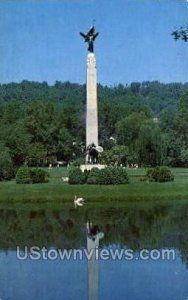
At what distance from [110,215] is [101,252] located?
4070 mm

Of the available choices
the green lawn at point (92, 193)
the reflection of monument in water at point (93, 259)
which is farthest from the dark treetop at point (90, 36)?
the reflection of monument in water at point (93, 259)

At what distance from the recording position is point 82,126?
36.8 metres

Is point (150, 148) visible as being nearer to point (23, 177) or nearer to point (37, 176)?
point (37, 176)

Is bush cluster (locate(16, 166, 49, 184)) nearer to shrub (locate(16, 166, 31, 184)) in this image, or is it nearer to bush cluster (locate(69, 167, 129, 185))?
shrub (locate(16, 166, 31, 184))

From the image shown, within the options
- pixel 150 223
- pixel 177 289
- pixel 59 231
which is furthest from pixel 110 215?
pixel 177 289

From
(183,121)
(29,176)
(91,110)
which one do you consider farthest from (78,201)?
(183,121)

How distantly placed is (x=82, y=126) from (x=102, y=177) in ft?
64.1

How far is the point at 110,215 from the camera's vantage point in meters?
Result: 12.7

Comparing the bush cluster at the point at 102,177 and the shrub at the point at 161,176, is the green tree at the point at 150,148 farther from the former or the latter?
the bush cluster at the point at 102,177

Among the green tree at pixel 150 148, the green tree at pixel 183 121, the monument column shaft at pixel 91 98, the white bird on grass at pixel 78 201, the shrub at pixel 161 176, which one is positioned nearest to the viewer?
the white bird on grass at pixel 78 201

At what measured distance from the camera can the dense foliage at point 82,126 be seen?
26703 mm

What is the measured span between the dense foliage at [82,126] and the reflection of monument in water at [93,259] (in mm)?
9867

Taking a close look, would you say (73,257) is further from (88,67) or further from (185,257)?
(88,67)

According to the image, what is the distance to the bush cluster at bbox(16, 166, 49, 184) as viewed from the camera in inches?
694
